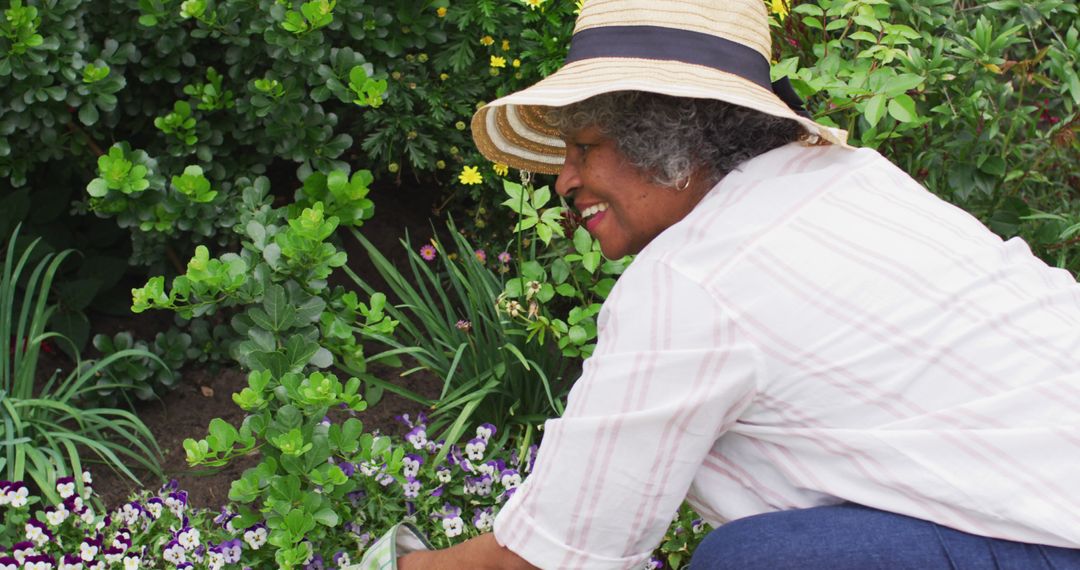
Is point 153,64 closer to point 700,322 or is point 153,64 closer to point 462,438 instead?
point 462,438

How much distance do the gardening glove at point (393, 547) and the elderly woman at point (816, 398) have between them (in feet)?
0.76

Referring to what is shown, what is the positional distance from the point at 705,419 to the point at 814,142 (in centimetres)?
65

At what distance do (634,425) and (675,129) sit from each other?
495 mm

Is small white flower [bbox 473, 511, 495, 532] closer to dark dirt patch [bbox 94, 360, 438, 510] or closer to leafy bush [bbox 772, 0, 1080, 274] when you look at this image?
dark dirt patch [bbox 94, 360, 438, 510]

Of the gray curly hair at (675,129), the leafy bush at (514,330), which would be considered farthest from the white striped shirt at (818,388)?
the leafy bush at (514,330)

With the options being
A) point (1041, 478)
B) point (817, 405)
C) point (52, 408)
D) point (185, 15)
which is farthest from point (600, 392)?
point (52, 408)

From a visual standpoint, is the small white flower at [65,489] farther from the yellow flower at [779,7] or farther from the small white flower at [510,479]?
the yellow flower at [779,7]

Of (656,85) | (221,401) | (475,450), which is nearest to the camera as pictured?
Answer: (656,85)

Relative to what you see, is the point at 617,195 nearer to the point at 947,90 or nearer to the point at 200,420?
the point at 947,90

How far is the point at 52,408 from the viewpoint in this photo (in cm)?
278

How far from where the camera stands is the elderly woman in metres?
1.50

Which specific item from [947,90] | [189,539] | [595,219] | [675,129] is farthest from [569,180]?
[947,90]

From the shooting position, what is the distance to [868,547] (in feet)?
5.04

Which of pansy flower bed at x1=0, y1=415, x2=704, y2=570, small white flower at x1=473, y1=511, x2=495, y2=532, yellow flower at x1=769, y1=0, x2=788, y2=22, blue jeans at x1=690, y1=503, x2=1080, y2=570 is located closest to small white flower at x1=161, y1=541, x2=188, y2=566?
pansy flower bed at x1=0, y1=415, x2=704, y2=570
